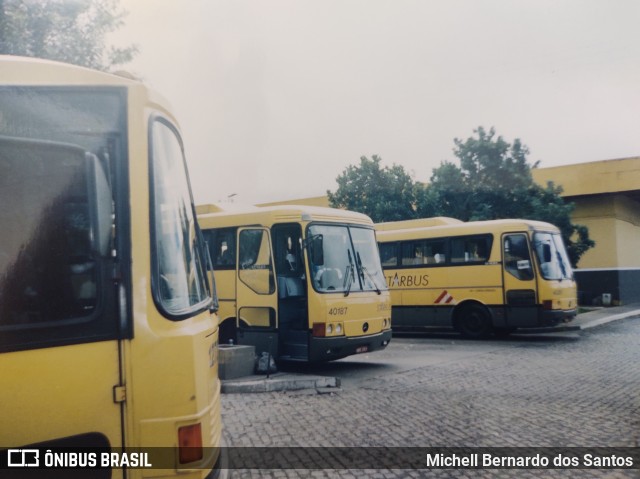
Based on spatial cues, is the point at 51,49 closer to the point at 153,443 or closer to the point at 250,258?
the point at 250,258

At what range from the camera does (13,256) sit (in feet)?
9.25

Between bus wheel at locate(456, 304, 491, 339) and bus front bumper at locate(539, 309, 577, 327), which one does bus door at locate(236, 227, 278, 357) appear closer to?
bus wheel at locate(456, 304, 491, 339)

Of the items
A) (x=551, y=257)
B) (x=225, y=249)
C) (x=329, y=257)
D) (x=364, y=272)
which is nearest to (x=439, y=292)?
(x=551, y=257)

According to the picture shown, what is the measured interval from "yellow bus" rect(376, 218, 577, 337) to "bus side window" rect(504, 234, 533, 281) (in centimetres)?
3

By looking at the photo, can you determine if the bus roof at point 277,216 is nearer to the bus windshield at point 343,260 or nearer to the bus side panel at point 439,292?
the bus windshield at point 343,260

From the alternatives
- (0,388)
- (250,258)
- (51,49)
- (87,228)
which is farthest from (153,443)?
(51,49)

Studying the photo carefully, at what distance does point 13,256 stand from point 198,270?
1437 millimetres

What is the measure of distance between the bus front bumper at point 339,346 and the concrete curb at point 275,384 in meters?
0.95

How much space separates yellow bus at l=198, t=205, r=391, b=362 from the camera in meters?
10.6

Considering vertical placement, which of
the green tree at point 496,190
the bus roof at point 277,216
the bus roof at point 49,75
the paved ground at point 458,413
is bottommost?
the paved ground at point 458,413

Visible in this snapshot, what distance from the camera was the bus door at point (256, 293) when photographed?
1105 centimetres

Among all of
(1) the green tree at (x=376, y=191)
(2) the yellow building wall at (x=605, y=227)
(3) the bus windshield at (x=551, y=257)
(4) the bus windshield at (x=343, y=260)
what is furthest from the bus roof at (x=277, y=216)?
(2) the yellow building wall at (x=605, y=227)

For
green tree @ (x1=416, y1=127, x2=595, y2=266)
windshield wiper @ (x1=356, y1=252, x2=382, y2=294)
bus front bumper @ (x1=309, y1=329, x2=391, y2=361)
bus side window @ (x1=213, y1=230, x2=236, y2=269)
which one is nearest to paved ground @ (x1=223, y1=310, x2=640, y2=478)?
bus front bumper @ (x1=309, y1=329, x2=391, y2=361)

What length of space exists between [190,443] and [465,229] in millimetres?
15164
